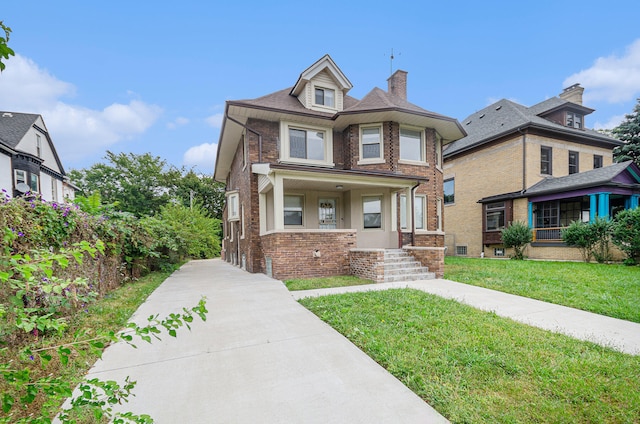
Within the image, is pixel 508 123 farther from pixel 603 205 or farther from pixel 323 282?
pixel 323 282

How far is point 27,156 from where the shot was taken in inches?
602

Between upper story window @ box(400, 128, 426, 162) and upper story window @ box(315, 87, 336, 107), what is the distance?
3.18 m

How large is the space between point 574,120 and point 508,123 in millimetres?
4749

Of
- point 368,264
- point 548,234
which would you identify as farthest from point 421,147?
point 548,234

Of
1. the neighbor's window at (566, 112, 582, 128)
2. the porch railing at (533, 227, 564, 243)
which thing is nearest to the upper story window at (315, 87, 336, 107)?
the porch railing at (533, 227, 564, 243)

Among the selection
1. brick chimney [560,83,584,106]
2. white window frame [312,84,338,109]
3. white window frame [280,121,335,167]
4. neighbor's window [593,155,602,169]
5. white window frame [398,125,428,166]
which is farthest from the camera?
brick chimney [560,83,584,106]

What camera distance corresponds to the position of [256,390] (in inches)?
104

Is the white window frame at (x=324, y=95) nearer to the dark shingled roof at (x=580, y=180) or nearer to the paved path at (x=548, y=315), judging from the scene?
the paved path at (x=548, y=315)

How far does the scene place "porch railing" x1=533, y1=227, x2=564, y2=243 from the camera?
14053 mm

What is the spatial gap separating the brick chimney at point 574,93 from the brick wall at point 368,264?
68.4ft

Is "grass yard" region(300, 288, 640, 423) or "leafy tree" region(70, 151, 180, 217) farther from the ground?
"leafy tree" region(70, 151, 180, 217)

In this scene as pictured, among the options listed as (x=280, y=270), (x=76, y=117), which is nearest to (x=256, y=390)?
(x=280, y=270)

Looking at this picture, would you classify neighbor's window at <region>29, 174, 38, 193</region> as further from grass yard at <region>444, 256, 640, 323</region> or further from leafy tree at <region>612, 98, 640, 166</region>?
leafy tree at <region>612, 98, 640, 166</region>

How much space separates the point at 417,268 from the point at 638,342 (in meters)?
5.26
